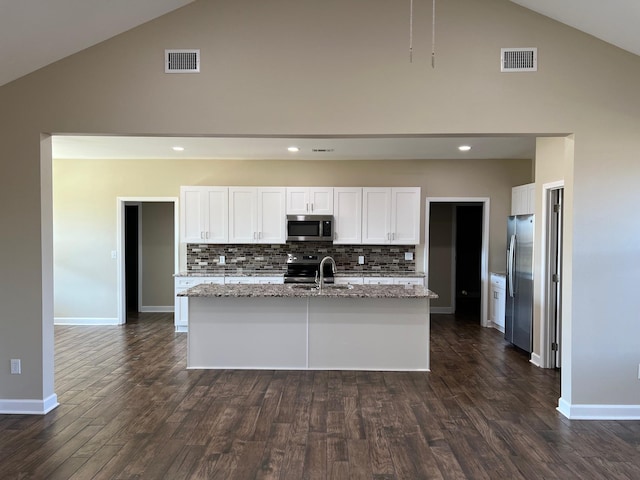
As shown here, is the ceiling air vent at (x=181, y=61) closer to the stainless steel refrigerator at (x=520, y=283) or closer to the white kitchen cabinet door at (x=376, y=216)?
the white kitchen cabinet door at (x=376, y=216)

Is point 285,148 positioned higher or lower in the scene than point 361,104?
higher

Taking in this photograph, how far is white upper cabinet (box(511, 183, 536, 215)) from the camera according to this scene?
565 centimetres

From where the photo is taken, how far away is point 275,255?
6844 millimetres

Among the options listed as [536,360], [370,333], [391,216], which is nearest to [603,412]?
[536,360]

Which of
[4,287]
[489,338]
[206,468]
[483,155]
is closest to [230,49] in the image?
[4,287]

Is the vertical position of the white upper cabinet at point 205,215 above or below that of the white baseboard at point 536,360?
above

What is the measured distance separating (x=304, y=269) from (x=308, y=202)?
1.09 metres

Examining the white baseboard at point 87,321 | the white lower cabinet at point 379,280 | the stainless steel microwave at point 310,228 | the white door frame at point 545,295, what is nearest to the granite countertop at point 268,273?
the white lower cabinet at point 379,280

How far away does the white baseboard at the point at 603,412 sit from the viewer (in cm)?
336

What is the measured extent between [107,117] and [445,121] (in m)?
2.89

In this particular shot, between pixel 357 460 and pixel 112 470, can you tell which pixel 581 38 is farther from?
pixel 112 470

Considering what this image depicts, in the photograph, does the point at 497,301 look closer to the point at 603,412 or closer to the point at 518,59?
the point at 603,412

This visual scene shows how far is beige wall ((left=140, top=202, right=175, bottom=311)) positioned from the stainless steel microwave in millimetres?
2644

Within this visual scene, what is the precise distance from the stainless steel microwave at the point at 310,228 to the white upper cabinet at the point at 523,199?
9.37ft
